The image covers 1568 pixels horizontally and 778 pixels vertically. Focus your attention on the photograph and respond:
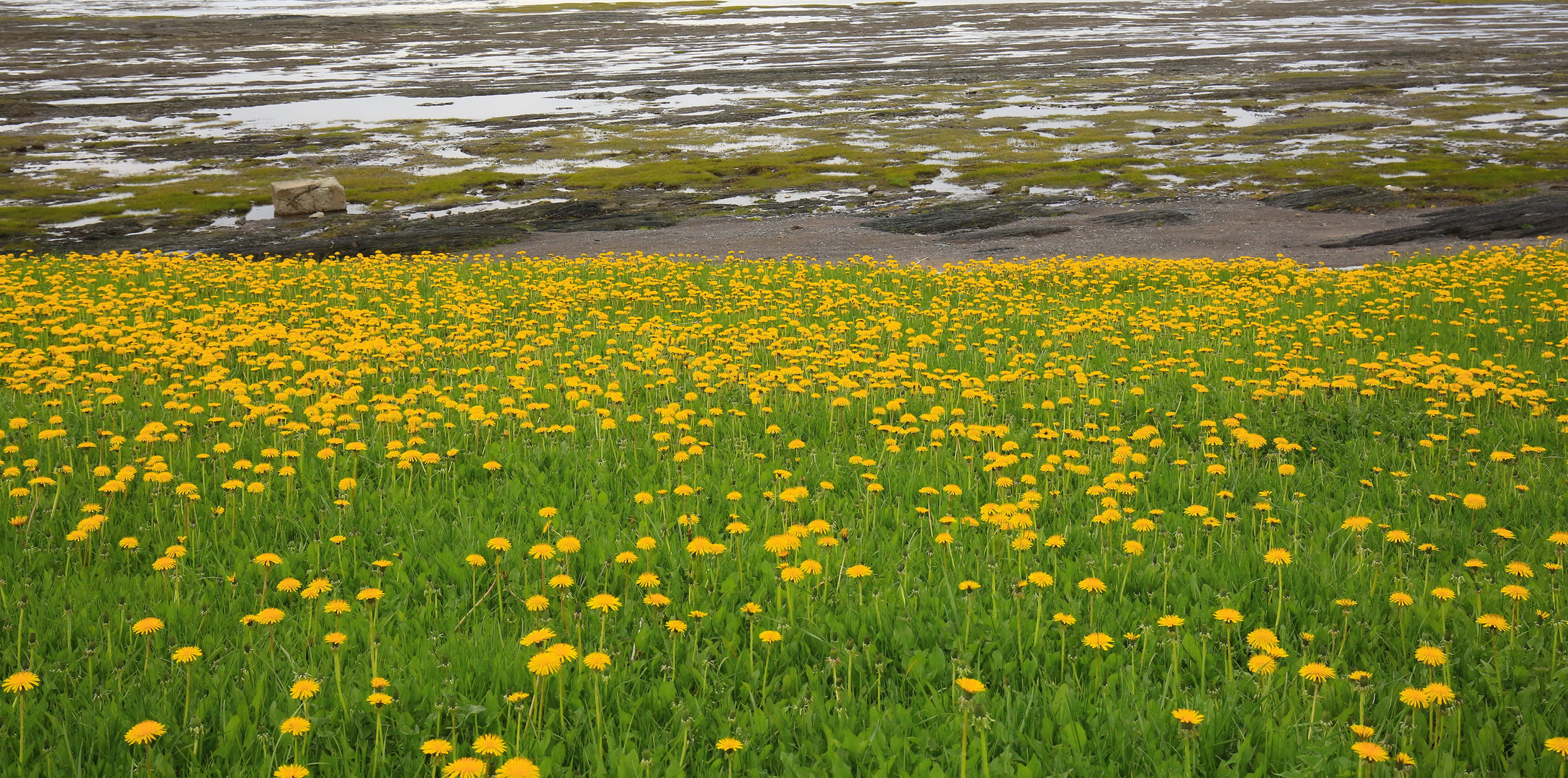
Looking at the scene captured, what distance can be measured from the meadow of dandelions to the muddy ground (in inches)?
657

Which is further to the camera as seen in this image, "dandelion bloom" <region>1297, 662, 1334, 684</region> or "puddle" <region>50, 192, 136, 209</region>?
"puddle" <region>50, 192, 136, 209</region>

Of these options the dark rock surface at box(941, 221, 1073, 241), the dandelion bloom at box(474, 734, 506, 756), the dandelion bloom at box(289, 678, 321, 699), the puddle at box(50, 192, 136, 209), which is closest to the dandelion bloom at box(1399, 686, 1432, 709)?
the dandelion bloom at box(474, 734, 506, 756)

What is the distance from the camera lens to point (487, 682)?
12.6 ft

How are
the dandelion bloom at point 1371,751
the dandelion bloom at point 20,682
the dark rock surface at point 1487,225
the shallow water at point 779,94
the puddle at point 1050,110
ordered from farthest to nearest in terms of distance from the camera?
the puddle at point 1050,110 → the shallow water at point 779,94 → the dark rock surface at point 1487,225 → the dandelion bloom at point 20,682 → the dandelion bloom at point 1371,751

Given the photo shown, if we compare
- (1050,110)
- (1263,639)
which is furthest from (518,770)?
(1050,110)

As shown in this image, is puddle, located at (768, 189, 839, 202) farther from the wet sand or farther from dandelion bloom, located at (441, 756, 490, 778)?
dandelion bloom, located at (441, 756, 490, 778)

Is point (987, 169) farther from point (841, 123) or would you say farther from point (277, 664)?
point (277, 664)

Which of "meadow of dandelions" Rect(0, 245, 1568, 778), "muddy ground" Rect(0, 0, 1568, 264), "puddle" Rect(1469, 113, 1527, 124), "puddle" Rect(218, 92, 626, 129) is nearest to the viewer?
"meadow of dandelions" Rect(0, 245, 1568, 778)

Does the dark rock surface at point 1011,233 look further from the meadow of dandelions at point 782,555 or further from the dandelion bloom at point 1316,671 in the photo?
the dandelion bloom at point 1316,671

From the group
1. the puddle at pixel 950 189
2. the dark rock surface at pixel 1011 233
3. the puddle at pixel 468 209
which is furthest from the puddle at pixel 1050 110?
the dark rock surface at pixel 1011 233

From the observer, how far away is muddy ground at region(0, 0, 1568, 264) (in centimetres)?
3142

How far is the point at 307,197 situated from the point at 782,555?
1514 inches

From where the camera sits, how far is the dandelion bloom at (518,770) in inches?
106

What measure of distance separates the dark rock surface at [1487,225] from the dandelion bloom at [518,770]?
83.6 feet
